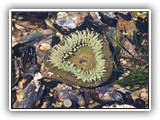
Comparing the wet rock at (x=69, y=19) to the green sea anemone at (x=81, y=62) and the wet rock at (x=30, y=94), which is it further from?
the wet rock at (x=30, y=94)

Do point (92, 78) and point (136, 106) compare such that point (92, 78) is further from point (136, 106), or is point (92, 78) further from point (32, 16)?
point (32, 16)

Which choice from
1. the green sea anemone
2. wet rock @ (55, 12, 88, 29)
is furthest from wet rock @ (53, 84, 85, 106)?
wet rock @ (55, 12, 88, 29)

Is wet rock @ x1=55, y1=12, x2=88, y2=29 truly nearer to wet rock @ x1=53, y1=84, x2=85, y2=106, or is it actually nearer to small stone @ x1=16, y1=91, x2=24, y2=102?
wet rock @ x1=53, y1=84, x2=85, y2=106

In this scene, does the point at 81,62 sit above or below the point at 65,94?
above

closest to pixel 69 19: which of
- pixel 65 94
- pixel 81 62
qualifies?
pixel 81 62

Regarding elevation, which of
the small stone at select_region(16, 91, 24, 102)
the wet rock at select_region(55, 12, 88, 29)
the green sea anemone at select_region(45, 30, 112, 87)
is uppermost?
the wet rock at select_region(55, 12, 88, 29)

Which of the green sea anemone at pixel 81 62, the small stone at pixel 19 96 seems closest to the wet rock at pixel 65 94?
the green sea anemone at pixel 81 62

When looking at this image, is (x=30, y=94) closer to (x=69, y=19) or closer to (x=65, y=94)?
(x=65, y=94)

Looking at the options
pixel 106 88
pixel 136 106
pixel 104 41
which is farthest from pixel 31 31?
pixel 136 106

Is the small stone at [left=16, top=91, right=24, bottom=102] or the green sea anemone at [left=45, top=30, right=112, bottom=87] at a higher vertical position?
the green sea anemone at [left=45, top=30, right=112, bottom=87]
